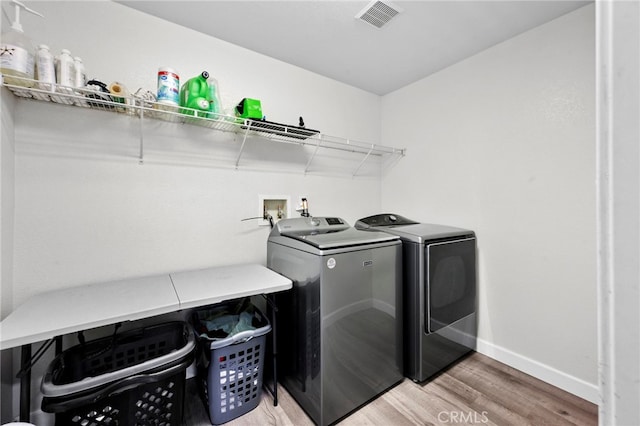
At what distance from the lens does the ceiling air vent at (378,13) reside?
5.27ft

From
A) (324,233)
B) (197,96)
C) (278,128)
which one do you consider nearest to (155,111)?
(197,96)

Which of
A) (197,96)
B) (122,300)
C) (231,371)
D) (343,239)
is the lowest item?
(231,371)

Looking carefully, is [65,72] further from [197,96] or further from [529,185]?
[529,185]

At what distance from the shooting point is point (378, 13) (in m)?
1.68

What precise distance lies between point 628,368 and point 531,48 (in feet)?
7.55

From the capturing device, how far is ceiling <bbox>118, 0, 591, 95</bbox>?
1.63 metres

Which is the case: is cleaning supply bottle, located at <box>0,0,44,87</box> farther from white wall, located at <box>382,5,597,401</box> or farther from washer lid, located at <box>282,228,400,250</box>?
white wall, located at <box>382,5,597,401</box>

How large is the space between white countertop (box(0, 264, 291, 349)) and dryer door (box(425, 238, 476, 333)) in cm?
101

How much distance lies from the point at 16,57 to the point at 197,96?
0.73m

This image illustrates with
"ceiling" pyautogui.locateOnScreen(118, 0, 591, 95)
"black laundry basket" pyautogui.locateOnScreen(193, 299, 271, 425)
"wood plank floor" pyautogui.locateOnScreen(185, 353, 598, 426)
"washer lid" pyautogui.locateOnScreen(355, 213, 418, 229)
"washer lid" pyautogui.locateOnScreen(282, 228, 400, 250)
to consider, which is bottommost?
"wood plank floor" pyautogui.locateOnScreen(185, 353, 598, 426)

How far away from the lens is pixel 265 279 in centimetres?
157

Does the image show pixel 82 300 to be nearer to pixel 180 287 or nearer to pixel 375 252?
pixel 180 287

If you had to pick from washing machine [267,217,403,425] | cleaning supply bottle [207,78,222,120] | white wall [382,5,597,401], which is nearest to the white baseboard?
white wall [382,5,597,401]

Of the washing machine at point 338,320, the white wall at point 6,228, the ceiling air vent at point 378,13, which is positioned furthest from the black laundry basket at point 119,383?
the ceiling air vent at point 378,13
